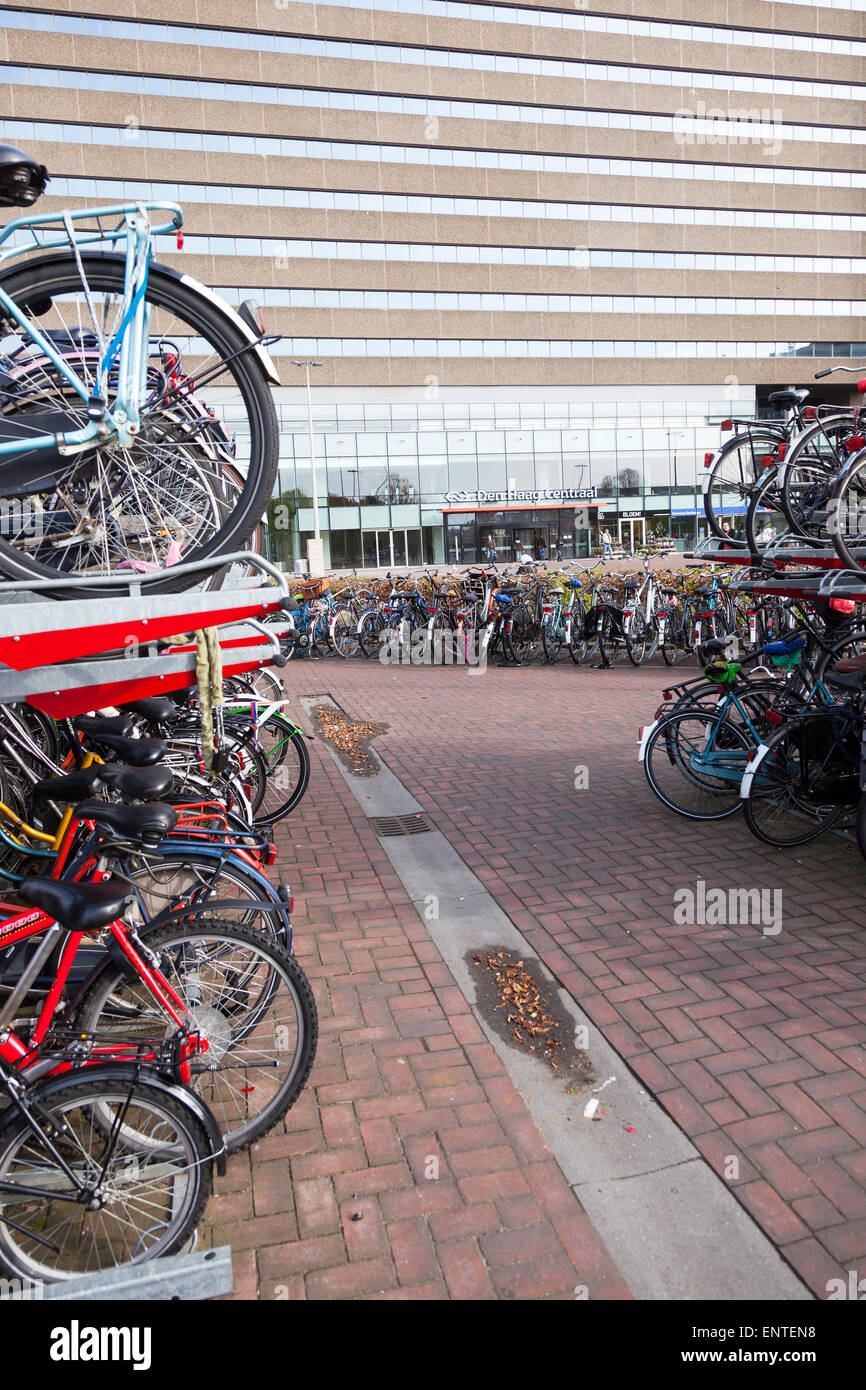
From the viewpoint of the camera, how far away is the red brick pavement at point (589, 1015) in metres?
2.52

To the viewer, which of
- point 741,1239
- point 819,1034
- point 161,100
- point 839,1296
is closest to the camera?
point 839,1296

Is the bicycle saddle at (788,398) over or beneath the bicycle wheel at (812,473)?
over

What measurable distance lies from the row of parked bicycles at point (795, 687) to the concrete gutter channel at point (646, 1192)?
93.4 inches

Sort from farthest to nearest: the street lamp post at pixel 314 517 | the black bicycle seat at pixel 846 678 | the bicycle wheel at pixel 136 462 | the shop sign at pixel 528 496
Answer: the shop sign at pixel 528 496 < the street lamp post at pixel 314 517 < the black bicycle seat at pixel 846 678 < the bicycle wheel at pixel 136 462

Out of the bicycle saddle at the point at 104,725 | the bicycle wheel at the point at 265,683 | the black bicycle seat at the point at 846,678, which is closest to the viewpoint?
the bicycle saddle at the point at 104,725

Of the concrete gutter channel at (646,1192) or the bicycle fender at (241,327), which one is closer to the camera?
the concrete gutter channel at (646,1192)

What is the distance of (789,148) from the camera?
4331 cm

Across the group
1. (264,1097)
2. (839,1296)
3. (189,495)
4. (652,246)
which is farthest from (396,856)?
(652,246)

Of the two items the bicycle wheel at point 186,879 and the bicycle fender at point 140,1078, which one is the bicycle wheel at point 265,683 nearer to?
the bicycle wheel at point 186,879

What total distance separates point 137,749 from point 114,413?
1.18 metres

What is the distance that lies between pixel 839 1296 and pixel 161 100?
43740mm

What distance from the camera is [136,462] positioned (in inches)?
121

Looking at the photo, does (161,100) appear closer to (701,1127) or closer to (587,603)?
(587,603)

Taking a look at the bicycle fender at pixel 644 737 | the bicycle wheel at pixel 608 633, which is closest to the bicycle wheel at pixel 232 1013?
the bicycle fender at pixel 644 737
